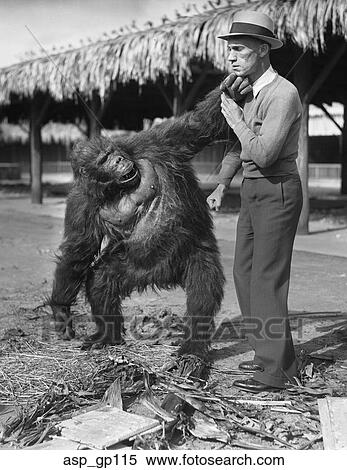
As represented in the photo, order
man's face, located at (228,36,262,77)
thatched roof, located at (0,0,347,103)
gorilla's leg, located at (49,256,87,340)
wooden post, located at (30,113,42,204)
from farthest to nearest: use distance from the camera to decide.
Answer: wooden post, located at (30,113,42,204) → thatched roof, located at (0,0,347,103) → gorilla's leg, located at (49,256,87,340) → man's face, located at (228,36,262,77)

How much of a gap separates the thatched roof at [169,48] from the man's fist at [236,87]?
3.33 metres

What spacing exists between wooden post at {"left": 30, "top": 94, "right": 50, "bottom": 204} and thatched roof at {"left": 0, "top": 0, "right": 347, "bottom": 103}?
1.55 meters

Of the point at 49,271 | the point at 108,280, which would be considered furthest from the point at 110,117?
the point at 108,280

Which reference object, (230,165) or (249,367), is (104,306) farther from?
(230,165)

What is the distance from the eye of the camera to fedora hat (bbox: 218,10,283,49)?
2.98 meters

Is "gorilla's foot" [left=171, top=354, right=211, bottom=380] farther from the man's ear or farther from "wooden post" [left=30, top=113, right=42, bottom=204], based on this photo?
"wooden post" [left=30, top=113, right=42, bottom=204]

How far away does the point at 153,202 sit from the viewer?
133 inches

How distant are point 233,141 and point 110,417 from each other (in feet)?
5.05

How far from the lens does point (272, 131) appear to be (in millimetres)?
2914

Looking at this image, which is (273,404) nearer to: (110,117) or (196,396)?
(196,396)

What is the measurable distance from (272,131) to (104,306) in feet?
4.43

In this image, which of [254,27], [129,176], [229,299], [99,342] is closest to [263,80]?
[254,27]

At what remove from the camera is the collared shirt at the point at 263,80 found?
3072 millimetres

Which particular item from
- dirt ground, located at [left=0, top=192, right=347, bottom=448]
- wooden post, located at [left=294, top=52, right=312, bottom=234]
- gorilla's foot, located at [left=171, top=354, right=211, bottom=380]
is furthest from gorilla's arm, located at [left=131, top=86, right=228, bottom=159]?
wooden post, located at [left=294, top=52, right=312, bottom=234]
